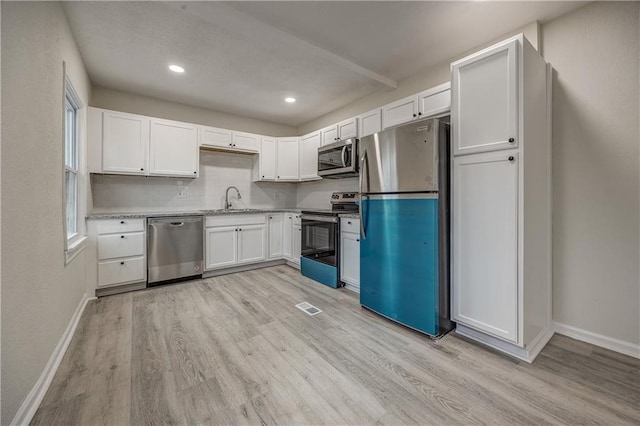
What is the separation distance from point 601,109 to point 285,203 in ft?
14.1

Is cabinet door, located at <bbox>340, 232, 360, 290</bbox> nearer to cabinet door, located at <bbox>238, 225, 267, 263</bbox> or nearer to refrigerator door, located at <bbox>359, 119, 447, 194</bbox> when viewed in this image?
refrigerator door, located at <bbox>359, 119, 447, 194</bbox>

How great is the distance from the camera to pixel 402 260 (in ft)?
7.54

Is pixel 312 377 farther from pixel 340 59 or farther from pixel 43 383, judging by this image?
pixel 340 59

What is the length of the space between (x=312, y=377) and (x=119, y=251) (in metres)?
2.77

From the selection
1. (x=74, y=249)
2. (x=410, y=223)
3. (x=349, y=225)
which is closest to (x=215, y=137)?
(x=74, y=249)

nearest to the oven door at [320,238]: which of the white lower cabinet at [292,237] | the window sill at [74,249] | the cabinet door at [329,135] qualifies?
the white lower cabinet at [292,237]

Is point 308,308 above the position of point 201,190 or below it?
below

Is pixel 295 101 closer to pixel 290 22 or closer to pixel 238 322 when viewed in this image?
pixel 290 22

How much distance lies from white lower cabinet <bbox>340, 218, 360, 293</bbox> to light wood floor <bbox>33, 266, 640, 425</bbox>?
0.64 meters

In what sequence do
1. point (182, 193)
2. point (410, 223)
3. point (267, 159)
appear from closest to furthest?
point (410, 223)
point (182, 193)
point (267, 159)

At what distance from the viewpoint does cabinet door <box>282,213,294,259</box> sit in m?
4.26

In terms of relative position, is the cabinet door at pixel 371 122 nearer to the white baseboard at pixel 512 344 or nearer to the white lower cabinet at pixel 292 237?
the white lower cabinet at pixel 292 237

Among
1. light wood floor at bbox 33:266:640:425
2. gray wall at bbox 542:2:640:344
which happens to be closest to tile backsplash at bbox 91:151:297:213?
light wood floor at bbox 33:266:640:425

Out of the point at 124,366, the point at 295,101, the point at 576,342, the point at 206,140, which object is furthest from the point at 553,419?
the point at 206,140
